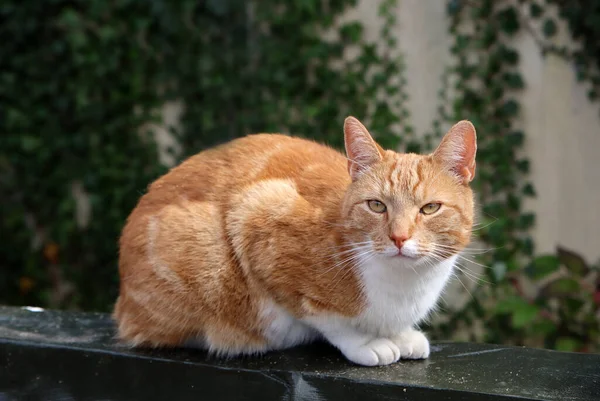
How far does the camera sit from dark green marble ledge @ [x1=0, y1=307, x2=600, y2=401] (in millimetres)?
1846

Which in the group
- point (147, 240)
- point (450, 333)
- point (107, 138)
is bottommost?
point (450, 333)

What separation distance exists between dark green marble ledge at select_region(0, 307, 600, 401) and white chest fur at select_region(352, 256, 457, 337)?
0.43ft

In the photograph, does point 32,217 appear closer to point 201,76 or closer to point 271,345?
point 201,76

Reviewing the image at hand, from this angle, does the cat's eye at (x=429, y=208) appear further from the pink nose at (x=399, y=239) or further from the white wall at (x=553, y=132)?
the white wall at (x=553, y=132)

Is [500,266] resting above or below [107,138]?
below

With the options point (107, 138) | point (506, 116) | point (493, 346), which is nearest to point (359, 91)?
point (506, 116)

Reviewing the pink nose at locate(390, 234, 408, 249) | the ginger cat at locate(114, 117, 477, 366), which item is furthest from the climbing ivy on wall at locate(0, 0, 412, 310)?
the pink nose at locate(390, 234, 408, 249)

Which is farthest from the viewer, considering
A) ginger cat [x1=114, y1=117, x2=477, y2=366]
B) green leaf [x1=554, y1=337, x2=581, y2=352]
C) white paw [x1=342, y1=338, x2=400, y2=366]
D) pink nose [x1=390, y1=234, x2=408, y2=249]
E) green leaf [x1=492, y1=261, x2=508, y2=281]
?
green leaf [x1=492, y1=261, x2=508, y2=281]

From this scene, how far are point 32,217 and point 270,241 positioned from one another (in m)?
2.93

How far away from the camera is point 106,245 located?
14.0 ft

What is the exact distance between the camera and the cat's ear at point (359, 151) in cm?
196

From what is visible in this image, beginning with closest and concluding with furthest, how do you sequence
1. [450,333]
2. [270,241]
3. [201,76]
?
[270,241]
[450,333]
[201,76]

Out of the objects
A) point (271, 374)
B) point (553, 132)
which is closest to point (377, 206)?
point (271, 374)

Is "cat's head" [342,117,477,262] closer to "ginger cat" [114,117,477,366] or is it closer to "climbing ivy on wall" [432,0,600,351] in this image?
"ginger cat" [114,117,477,366]
